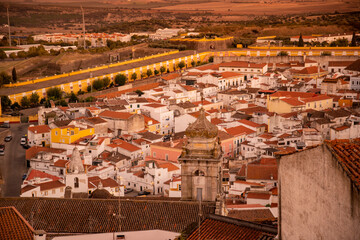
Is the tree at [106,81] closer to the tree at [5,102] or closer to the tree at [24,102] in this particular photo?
the tree at [24,102]

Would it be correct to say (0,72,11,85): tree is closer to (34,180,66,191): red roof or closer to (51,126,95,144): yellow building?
(51,126,95,144): yellow building

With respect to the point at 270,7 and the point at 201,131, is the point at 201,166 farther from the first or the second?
the point at 270,7

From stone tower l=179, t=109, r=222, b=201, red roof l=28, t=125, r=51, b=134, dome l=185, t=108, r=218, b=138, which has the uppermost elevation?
dome l=185, t=108, r=218, b=138

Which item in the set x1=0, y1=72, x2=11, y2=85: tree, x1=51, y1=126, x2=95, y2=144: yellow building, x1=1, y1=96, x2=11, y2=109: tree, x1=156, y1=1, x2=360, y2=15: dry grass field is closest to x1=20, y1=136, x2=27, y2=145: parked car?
x1=51, y1=126, x2=95, y2=144: yellow building

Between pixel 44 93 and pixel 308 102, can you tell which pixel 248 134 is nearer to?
pixel 308 102

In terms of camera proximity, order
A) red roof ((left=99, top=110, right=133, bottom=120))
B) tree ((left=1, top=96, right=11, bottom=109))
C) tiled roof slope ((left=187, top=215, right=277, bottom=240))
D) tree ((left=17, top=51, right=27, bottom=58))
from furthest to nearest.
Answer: tree ((left=17, top=51, right=27, bottom=58)) < tree ((left=1, top=96, right=11, bottom=109)) < red roof ((left=99, top=110, right=133, bottom=120)) < tiled roof slope ((left=187, top=215, right=277, bottom=240))

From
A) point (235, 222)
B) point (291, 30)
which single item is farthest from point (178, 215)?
point (291, 30)
